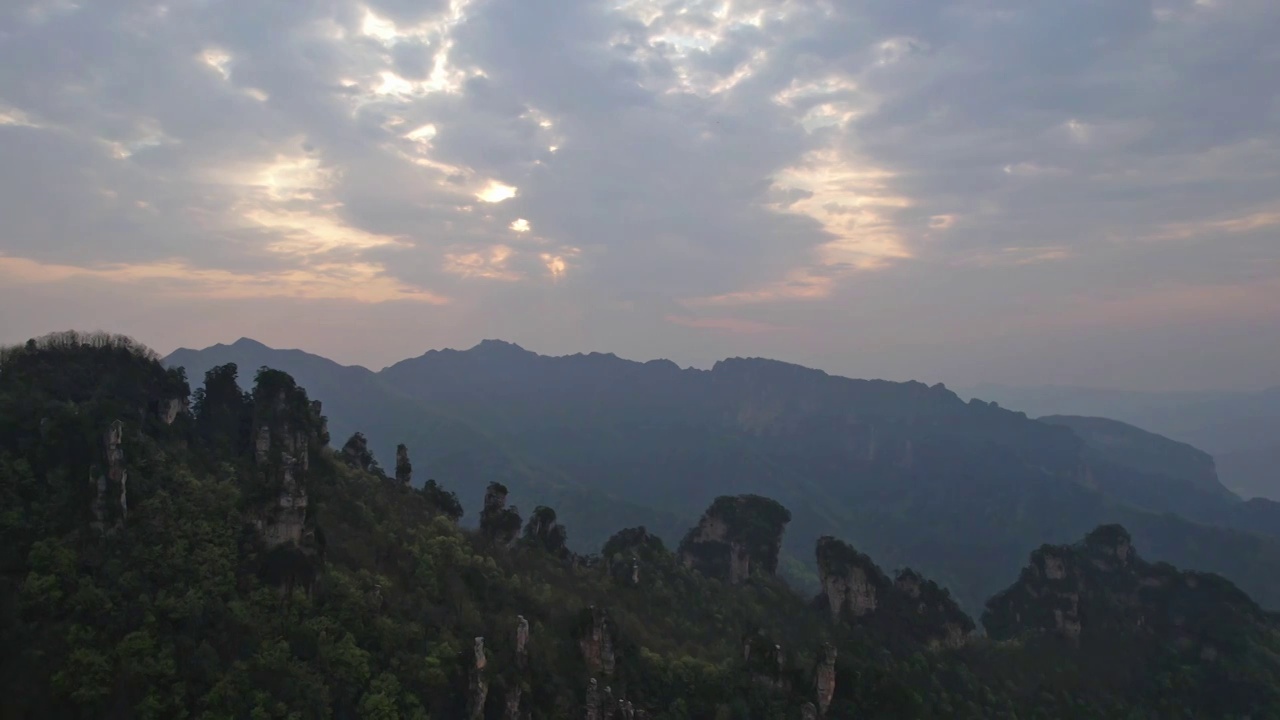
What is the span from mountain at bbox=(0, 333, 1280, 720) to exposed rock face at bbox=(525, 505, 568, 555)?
0.28 m

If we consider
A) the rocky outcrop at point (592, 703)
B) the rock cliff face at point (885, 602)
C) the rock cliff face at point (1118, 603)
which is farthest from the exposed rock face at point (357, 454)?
the rock cliff face at point (1118, 603)

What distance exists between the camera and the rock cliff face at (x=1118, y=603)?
78.2 m

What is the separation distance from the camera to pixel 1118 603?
274 feet

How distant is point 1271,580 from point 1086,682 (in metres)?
140

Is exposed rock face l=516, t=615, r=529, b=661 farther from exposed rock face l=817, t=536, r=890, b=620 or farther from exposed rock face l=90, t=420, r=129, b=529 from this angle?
exposed rock face l=817, t=536, r=890, b=620

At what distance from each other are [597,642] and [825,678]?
18.2m

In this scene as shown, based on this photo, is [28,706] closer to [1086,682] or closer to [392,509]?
[392,509]

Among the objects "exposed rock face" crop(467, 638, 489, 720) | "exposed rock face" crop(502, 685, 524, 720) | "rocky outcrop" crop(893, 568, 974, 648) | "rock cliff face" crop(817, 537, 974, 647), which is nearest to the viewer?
"exposed rock face" crop(467, 638, 489, 720)

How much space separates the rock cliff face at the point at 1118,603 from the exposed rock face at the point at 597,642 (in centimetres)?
5354

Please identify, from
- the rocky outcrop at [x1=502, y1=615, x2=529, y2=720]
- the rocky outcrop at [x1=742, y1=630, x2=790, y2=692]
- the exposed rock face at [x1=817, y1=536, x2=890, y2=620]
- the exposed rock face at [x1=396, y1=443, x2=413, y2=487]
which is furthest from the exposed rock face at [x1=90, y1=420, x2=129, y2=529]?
the exposed rock face at [x1=817, y1=536, x2=890, y2=620]

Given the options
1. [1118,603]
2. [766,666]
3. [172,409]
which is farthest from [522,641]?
Answer: [1118,603]

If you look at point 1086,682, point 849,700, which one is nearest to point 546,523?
point 849,700

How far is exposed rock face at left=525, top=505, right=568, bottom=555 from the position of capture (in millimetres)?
78250

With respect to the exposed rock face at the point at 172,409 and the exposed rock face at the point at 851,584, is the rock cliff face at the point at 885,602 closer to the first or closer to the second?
the exposed rock face at the point at 851,584
